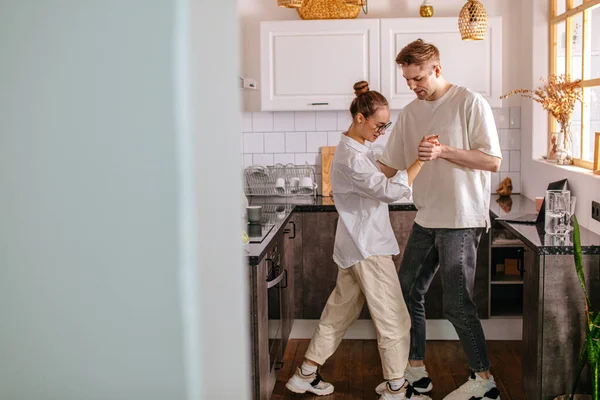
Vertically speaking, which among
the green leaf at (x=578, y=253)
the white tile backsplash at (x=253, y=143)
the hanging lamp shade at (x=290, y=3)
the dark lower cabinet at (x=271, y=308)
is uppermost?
the hanging lamp shade at (x=290, y=3)

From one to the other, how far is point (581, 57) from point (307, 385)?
2.39 metres

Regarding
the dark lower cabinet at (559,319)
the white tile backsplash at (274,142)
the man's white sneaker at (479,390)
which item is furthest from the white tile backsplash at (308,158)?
the dark lower cabinet at (559,319)

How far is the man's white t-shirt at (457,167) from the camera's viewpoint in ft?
10.6

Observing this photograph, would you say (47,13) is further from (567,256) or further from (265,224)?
(265,224)

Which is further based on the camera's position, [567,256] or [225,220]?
[567,256]

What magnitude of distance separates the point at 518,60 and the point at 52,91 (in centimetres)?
509

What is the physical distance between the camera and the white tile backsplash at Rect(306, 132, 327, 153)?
527 centimetres

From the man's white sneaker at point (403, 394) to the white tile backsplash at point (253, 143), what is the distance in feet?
7.26

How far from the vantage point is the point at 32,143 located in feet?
1.36

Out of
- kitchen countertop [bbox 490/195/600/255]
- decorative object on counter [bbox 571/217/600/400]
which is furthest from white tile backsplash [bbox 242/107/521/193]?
decorative object on counter [bbox 571/217/600/400]

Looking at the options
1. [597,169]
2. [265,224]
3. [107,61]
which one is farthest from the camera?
[265,224]

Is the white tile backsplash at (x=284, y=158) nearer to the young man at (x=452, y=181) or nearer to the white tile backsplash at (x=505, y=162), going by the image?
the white tile backsplash at (x=505, y=162)

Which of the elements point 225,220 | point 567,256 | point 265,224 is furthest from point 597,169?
point 225,220

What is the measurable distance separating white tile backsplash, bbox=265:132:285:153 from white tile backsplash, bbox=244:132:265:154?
37 millimetres
